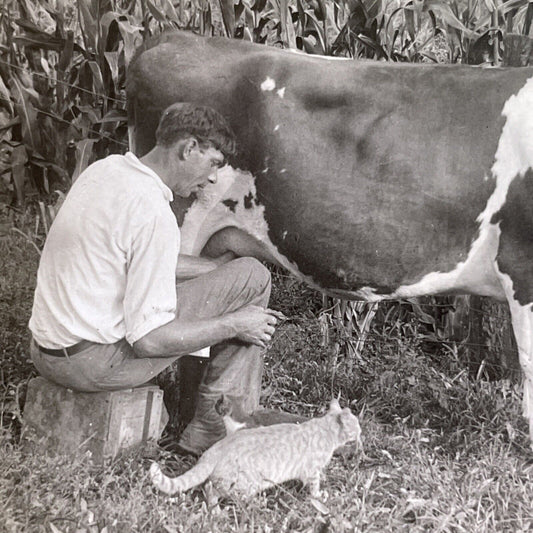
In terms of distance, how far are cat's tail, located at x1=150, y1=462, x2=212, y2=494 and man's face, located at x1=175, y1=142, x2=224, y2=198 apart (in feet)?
3.26

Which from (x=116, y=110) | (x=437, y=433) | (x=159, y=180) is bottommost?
(x=437, y=433)

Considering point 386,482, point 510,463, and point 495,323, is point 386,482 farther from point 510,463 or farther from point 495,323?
point 495,323

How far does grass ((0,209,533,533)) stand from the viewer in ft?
9.57

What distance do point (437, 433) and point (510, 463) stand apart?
1.75ft

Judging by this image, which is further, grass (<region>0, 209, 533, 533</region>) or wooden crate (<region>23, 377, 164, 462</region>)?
wooden crate (<region>23, 377, 164, 462</region>)

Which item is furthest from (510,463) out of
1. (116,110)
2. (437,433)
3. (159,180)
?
(116,110)

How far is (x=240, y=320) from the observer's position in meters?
3.29

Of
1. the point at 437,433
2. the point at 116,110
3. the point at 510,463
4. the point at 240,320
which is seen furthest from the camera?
the point at 116,110

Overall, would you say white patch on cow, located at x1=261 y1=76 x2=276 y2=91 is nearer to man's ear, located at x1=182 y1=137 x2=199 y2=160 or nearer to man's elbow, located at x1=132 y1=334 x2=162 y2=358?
man's ear, located at x1=182 y1=137 x2=199 y2=160

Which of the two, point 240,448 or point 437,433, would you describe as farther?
point 437,433

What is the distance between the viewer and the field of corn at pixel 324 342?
312 centimetres

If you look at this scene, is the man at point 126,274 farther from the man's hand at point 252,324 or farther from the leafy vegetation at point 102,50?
the leafy vegetation at point 102,50

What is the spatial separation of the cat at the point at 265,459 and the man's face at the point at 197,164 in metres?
0.92

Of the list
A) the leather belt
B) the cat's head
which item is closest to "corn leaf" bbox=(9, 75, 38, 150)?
the leather belt
